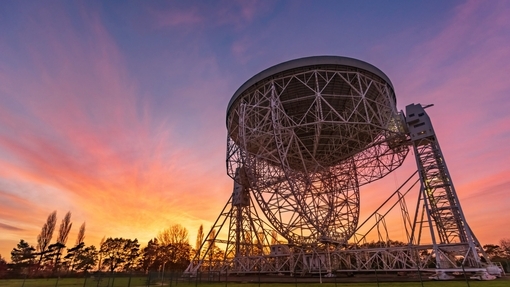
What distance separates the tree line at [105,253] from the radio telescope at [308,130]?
114 feet

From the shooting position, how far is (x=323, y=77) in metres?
19.2

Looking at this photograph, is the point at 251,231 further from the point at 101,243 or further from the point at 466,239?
the point at 101,243

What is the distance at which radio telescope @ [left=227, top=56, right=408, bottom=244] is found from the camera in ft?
63.0

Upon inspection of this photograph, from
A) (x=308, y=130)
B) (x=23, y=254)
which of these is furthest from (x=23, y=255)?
(x=308, y=130)

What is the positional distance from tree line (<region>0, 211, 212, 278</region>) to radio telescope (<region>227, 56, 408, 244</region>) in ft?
114

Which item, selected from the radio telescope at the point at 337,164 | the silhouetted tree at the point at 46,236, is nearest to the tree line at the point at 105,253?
the silhouetted tree at the point at 46,236

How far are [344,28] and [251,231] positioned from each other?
65.0 feet

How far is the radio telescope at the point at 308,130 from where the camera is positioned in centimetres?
1920

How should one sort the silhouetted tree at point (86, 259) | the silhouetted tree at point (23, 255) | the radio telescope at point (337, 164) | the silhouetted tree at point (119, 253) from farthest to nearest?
the silhouetted tree at point (119, 253) → the silhouetted tree at point (86, 259) → the silhouetted tree at point (23, 255) → the radio telescope at point (337, 164)

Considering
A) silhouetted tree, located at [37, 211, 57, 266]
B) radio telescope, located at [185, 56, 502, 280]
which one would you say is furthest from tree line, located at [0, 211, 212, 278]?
radio telescope, located at [185, 56, 502, 280]

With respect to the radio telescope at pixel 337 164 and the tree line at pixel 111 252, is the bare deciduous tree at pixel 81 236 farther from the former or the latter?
the radio telescope at pixel 337 164

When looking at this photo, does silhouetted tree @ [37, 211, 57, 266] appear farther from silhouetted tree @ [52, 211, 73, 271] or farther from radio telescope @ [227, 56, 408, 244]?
radio telescope @ [227, 56, 408, 244]

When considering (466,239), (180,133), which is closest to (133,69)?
(180,133)

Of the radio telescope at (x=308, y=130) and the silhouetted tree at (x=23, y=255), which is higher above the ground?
the radio telescope at (x=308, y=130)
